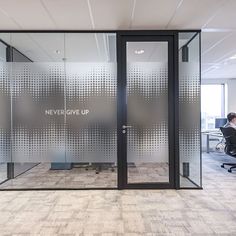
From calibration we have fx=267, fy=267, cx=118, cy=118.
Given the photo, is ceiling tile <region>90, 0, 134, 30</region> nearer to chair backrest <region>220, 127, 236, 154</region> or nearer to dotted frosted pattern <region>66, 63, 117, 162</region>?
dotted frosted pattern <region>66, 63, 117, 162</region>

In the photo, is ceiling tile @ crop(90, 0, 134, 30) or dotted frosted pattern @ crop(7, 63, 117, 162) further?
dotted frosted pattern @ crop(7, 63, 117, 162)

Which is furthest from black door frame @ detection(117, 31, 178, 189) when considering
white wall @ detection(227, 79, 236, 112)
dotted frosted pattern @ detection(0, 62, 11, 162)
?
white wall @ detection(227, 79, 236, 112)

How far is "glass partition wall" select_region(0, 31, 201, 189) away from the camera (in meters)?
4.22

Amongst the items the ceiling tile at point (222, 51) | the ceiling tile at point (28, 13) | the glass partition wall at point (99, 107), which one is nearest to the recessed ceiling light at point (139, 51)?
the glass partition wall at point (99, 107)

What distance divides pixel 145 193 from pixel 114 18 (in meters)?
2.59

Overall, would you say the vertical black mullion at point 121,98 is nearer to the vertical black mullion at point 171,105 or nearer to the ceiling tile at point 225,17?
the vertical black mullion at point 171,105

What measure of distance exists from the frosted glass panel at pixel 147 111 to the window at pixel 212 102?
17.6ft

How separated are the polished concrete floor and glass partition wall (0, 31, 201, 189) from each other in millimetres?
438

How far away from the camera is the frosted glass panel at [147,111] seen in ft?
13.9

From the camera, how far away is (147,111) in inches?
168

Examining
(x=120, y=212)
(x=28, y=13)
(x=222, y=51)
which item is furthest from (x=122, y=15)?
(x=222, y=51)

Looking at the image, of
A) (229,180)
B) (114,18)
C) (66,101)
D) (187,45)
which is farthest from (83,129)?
(229,180)

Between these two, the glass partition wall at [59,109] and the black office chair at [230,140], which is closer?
the glass partition wall at [59,109]

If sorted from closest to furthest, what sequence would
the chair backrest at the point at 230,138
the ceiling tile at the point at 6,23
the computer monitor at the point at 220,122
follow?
the ceiling tile at the point at 6,23
the chair backrest at the point at 230,138
the computer monitor at the point at 220,122
